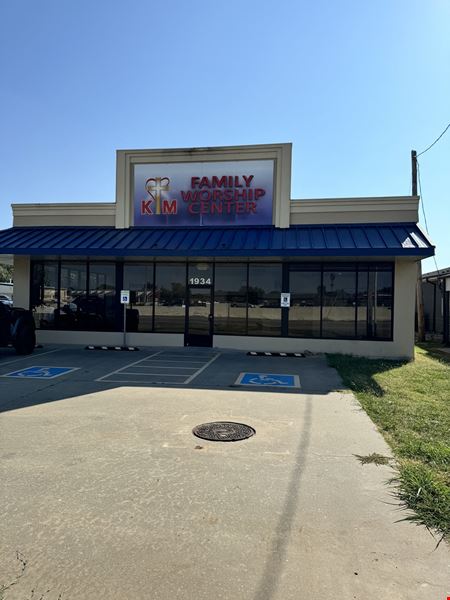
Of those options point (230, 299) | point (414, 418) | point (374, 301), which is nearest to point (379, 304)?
point (374, 301)

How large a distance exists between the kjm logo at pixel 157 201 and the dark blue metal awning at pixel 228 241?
0.69 meters

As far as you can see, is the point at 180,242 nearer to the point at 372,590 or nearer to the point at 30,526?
the point at 30,526

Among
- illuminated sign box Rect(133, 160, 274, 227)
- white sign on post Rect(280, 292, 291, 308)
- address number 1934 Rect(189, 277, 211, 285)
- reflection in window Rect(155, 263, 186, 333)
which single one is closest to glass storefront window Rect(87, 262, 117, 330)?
reflection in window Rect(155, 263, 186, 333)

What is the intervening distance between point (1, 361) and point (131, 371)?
4.22m

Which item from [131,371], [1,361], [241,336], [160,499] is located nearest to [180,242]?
[241,336]

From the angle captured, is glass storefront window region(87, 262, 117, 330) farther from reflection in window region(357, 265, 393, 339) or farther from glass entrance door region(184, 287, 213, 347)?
reflection in window region(357, 265, 393, 339)

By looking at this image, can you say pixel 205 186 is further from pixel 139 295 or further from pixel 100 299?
pixel 100 299

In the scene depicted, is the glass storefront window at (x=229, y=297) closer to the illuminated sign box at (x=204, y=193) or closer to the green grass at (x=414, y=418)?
the illuminated sign box at (x=204, y=193)

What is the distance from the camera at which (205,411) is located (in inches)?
288

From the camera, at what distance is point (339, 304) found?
48.1 ft

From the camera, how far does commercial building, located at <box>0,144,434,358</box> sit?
1417 centimetres

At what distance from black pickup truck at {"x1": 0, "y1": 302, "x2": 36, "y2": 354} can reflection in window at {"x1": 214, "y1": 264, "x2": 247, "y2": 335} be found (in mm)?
6205

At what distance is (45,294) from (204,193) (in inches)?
283

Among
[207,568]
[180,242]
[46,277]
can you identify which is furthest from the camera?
[46,277]
